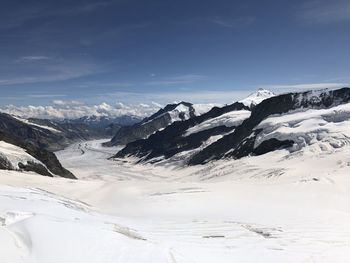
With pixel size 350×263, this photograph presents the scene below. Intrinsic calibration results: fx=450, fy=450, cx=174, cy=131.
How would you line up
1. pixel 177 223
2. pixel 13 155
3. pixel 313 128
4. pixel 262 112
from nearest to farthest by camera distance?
pixel 177 223 → pixel 13 155 → pixel 313 128 → pixel 262 112

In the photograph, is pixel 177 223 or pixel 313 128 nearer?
pixel 177 223

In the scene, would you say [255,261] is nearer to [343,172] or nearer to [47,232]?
[47,232]

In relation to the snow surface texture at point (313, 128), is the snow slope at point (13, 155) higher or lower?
lower

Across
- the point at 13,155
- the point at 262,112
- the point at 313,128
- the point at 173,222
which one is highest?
the point at 262,112

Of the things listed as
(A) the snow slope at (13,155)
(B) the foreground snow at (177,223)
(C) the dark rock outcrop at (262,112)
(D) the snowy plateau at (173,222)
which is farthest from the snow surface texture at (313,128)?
(A) the snow slope at (13,155)

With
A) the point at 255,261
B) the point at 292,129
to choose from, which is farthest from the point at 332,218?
the point at 292,129

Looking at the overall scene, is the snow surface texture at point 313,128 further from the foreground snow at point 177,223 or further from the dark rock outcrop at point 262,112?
the foreground snow at point 177,223

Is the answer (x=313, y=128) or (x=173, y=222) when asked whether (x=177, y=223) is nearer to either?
(x=173, y=222)

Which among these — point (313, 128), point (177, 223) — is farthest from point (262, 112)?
point (177, 223)

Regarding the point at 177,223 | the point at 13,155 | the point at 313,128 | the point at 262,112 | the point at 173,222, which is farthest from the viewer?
the point at 262,112
